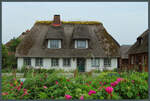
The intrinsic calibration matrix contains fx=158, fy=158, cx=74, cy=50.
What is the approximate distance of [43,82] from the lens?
3.16 m

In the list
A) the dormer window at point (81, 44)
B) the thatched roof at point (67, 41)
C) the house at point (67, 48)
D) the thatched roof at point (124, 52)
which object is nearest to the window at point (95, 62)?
the house at point (67, 48)

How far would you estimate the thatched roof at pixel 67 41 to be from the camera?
1383cm

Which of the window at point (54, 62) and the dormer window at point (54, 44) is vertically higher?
the dormer window at point (54, 44)

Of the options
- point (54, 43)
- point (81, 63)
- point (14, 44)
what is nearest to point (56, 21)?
point (54, 43)

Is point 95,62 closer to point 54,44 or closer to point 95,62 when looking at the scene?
point 95,62

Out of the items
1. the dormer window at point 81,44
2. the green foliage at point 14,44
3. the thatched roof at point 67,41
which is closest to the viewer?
the thatched roof at point 67,41

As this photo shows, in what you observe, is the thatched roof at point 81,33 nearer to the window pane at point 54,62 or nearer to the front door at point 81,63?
the front door at point 81,63

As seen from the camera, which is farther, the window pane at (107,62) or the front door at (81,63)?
the window pane at (107,62)

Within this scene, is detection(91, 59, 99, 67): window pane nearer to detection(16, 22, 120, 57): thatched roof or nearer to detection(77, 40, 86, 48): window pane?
detection(16, 22, 120, 57): thatched roof

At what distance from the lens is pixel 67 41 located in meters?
14.9

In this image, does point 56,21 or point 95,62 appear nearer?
point 95,62

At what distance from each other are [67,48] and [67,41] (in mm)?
1024

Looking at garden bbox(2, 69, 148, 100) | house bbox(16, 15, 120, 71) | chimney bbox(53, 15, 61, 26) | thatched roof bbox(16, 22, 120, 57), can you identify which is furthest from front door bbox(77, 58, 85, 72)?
garden bbox(2, 69, 148, 100)

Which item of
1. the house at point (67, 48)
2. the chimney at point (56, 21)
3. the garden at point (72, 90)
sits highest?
the chimney at point (56, 21)
